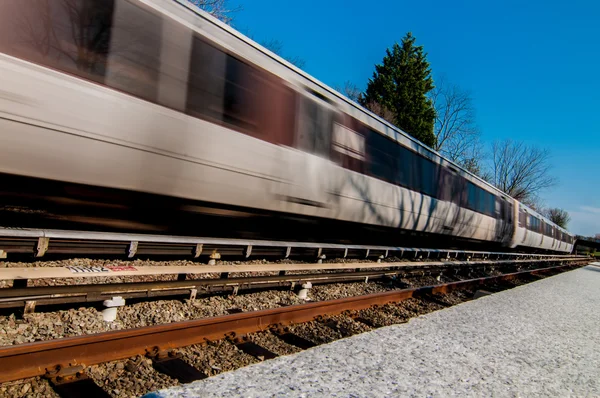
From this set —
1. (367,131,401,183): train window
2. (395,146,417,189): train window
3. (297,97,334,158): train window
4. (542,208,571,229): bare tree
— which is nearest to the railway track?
(297,97,334,158): train window

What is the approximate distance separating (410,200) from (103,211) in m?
6.66

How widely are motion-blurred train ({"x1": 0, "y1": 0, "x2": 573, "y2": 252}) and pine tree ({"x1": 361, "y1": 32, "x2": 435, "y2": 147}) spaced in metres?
30.0

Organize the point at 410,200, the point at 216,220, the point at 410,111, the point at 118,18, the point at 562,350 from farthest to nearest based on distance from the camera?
1. the point at 410,111
2. the point at 410,200
3. the point at 216,220
4. the point at 562,350
5. the point at 118,18

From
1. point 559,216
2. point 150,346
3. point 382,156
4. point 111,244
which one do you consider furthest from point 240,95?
point 559,216

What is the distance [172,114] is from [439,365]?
3.61m

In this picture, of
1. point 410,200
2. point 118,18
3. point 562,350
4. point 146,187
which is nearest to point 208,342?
point 146,187

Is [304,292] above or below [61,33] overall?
below

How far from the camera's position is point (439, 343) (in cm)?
405

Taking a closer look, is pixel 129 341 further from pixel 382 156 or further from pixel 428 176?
pixel 428 176

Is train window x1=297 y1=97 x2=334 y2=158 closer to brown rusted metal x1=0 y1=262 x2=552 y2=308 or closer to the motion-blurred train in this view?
the motion-blurred train

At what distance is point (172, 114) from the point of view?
4230 millimetres

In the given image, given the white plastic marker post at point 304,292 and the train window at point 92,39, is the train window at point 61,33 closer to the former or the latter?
the train window at point 92,39

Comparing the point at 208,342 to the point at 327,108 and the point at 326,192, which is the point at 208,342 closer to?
the point at 326,192

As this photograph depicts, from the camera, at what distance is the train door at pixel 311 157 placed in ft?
18.7
